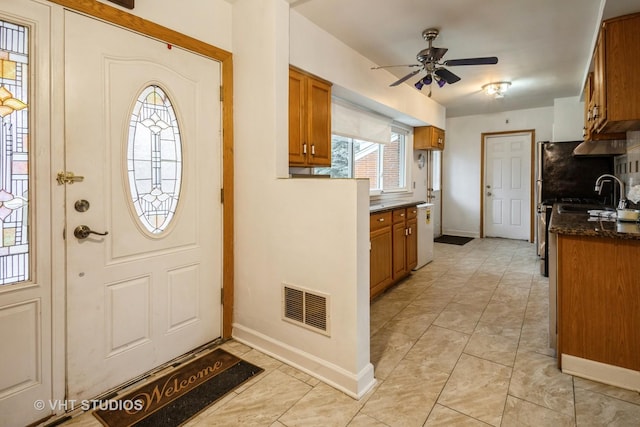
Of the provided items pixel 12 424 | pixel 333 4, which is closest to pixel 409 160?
pixel 333 4

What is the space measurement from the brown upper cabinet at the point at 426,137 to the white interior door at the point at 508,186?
176cm

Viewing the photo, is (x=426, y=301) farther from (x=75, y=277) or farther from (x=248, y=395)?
(x=75, y=277)

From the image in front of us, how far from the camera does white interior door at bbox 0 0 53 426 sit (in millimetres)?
1562

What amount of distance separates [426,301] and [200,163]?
8.09 feet

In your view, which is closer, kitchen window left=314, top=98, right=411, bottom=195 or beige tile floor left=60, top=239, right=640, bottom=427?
beige tile floor left=60, top=239, right=640, bottom=427

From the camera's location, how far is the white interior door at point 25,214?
5.12ft

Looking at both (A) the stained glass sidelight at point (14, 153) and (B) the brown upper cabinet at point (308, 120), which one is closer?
(A) the stained glass sidelight at point (14, 153)

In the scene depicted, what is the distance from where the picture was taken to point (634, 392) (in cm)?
190

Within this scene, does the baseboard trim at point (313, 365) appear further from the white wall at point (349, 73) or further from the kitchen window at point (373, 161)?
the white wall at point (349, 73)

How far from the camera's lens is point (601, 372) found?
6.57 feet

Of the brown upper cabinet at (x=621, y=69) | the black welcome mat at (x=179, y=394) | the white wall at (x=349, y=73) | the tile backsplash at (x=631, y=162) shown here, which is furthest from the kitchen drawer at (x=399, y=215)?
the black welcome mat at (x=179, y=394)

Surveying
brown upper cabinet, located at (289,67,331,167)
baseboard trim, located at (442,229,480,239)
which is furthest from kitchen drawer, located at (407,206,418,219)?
baseboard trim, located at (442,229,480,239)

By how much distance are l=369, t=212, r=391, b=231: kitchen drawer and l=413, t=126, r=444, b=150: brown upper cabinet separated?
228cm
